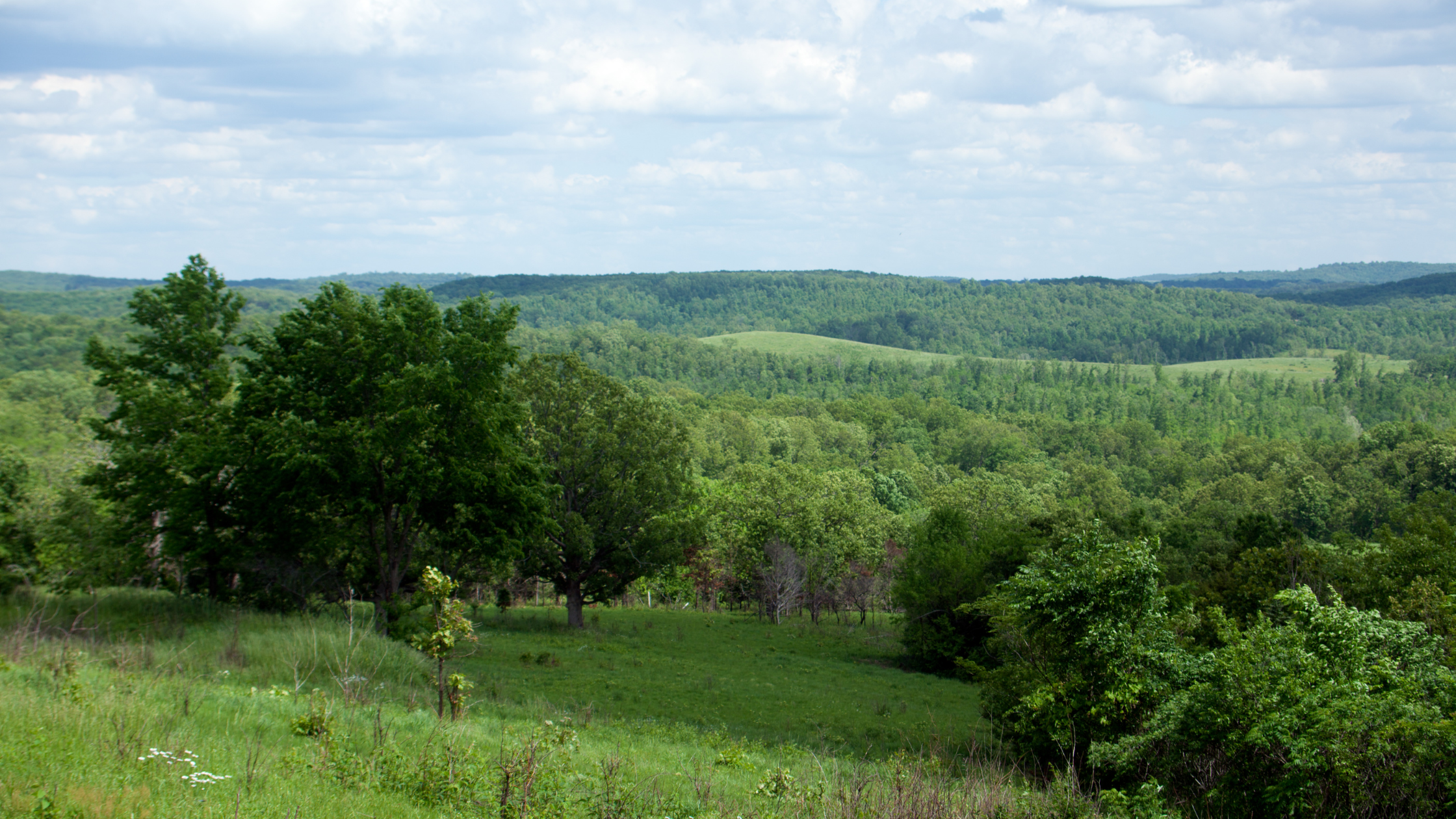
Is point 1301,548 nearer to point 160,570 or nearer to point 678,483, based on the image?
point 678,483

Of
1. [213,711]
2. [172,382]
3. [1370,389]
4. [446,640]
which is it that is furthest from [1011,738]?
[1370,389]

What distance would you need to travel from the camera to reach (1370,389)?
187m

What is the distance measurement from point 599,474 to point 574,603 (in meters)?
5.77

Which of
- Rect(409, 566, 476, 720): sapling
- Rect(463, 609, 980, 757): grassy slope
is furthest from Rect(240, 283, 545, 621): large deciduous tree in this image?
Rect(409, 566, 476, 720): sapling

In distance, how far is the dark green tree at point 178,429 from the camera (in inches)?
960

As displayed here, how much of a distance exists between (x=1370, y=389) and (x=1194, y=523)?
162 meters

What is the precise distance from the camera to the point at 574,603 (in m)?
36.1

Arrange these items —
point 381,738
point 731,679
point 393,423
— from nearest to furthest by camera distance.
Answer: point 381,738 → point 393,423 → point 731,679

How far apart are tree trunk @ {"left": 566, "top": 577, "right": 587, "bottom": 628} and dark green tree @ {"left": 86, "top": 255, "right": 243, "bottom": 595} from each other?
13270mm

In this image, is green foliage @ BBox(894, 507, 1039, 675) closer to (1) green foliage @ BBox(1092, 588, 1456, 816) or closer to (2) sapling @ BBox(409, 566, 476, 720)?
(1) green foliage @ BBox(1092, 588, 1456, 816)

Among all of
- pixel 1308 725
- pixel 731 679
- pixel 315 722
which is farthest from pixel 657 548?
pixel 1308 725

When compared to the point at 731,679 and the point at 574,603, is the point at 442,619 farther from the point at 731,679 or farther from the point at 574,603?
the point at 574,603

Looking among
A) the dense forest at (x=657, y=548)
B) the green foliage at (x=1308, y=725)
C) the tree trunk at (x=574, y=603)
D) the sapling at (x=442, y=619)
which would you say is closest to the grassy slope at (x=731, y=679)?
Result: the tree trunk at (x=574, y=603)

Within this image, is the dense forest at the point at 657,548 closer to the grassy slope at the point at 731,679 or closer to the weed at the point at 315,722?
the weed at the point at 315,722
